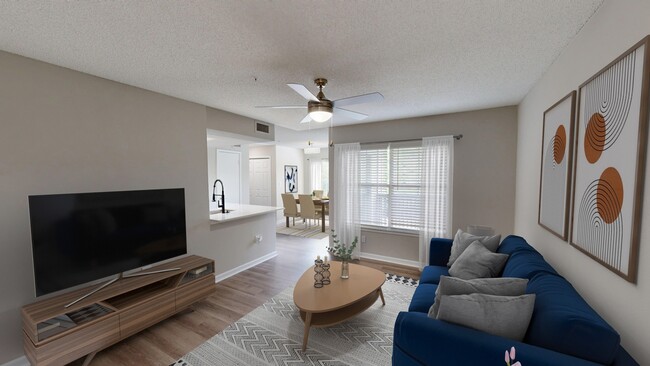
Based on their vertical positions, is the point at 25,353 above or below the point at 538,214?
below

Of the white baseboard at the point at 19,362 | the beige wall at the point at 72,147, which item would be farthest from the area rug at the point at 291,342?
the beige wall at the point at 72,147

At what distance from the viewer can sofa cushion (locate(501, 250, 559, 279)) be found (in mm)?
1571

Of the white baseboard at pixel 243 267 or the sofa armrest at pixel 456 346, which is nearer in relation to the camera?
the sofa armrest at pixel 456 346

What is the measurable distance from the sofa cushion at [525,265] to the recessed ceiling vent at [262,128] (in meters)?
3.70

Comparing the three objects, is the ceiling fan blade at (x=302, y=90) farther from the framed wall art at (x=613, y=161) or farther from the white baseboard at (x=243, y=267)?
the white baseboard at (x=243, y=267)

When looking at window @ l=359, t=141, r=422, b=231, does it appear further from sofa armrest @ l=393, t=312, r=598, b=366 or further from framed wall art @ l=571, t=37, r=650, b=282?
sofa armrest @ l=393, t=312, r=598, b=366

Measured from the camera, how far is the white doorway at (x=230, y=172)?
6.01 metres

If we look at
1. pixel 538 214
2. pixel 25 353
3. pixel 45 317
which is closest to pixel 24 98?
pixel 45 317

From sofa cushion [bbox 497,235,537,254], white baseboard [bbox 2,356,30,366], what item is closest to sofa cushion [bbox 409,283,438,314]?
sofa cushion [bbox 497,235,537,254]

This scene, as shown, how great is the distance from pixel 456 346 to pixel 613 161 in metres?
1.12

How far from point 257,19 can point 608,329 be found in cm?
220

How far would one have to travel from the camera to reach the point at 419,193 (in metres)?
3.87

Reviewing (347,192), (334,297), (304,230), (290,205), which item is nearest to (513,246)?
(334,297)

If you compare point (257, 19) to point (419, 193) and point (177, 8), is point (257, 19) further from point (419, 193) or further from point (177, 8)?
point (419, 193)
